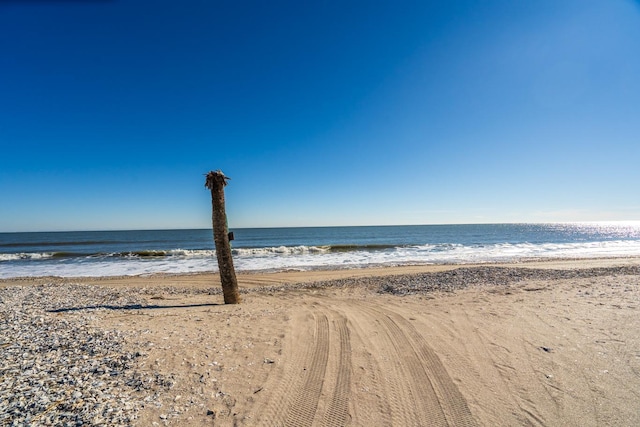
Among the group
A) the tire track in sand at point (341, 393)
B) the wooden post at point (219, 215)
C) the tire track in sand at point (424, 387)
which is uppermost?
the wooden post at point (219, 215)

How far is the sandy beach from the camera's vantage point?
135 inches

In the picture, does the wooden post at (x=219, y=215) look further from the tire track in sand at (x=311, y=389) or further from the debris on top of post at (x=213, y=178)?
the tire track in sand at (x=311, y=389)

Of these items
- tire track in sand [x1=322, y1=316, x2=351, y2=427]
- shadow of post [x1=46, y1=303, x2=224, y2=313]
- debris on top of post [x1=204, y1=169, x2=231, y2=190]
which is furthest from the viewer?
debris on top of post [x1=204, y1=169, x2=231, y2=190]

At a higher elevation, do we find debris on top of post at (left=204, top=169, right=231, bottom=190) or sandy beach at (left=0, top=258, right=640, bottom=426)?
debris on top of post at (left=204, top=169, right=231, bottom=190)

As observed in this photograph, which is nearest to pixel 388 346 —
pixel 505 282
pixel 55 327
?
pixel 55 327

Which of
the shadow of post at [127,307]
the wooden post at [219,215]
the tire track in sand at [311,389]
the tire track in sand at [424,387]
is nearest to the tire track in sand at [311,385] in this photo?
the tire track in sand at [311,389]

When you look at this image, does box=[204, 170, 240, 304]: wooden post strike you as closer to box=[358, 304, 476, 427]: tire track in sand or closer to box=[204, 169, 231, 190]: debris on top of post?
box=[204, 169, 231, 190]: debris on top of post

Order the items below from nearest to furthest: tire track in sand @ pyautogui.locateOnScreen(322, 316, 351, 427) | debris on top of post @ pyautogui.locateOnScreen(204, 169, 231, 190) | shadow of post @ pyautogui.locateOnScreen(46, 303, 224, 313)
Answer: tire track in sand @ pyautogui.locateOnScreen(322, 316, 351, 427) < shadow of post @ pyautogui.locateOnScreen(46, 303, 224, 313) < debris on top of post @ pyautogui.locateOnScreen(204, 169, 231, 190)

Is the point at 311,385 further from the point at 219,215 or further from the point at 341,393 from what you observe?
the point at 219,215

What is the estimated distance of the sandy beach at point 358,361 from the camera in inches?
135

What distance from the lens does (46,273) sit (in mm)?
21078

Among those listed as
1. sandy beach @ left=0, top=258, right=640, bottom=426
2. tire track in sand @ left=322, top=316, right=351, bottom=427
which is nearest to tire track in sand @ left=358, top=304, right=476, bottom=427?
sandy beach @ left=0, top=258, right=640, bottom=426

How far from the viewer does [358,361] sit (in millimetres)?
4723

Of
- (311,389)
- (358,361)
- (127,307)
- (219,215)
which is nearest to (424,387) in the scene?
(358,361)
